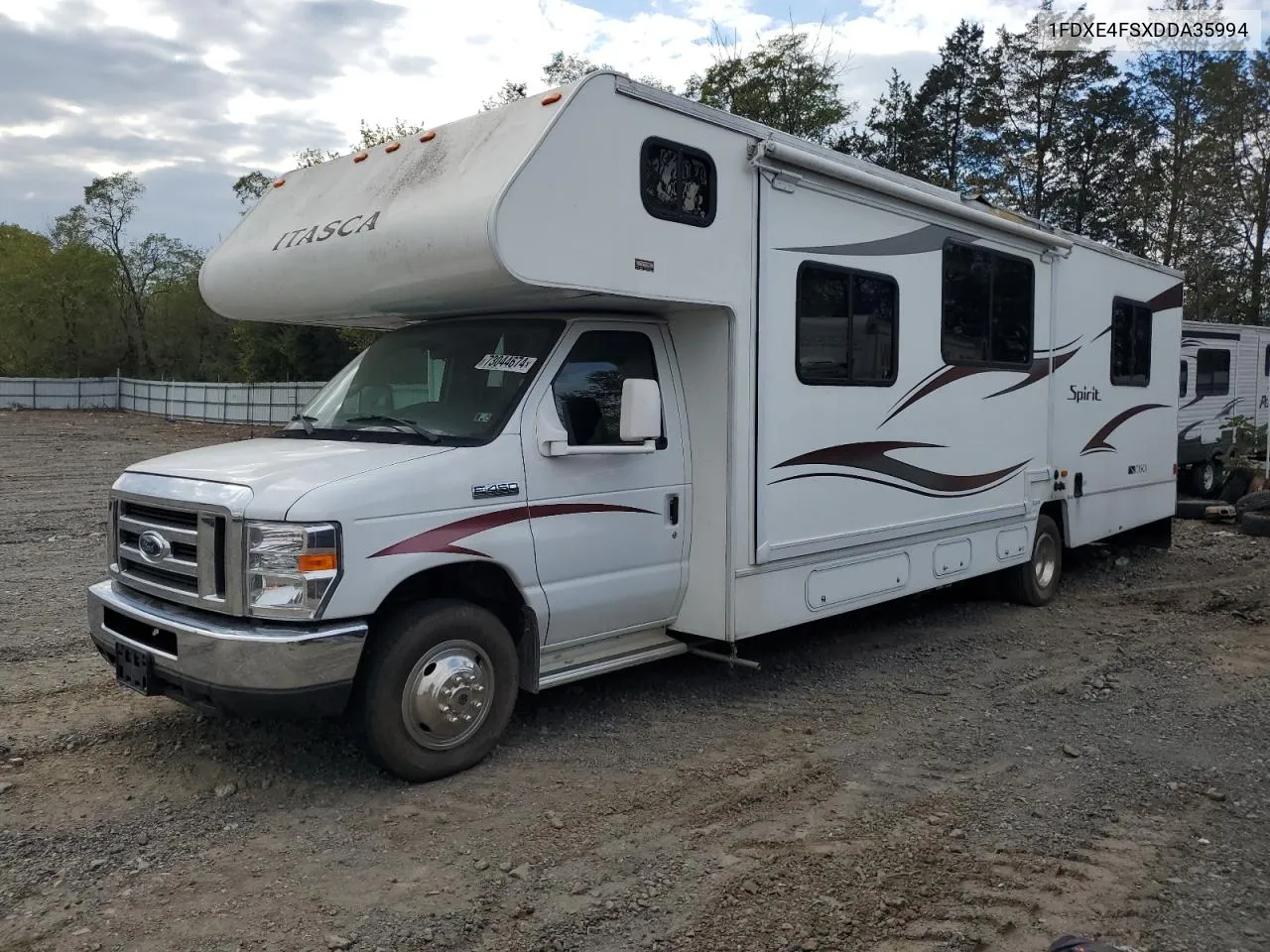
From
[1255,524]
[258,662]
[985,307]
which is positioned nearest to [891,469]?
[985,307]

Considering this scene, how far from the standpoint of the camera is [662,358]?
19.0 ft

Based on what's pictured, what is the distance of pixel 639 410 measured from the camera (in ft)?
16.6

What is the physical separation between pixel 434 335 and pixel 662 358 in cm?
127

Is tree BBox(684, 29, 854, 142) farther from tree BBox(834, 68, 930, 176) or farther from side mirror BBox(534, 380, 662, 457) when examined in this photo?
side mirror BBox(534, 380, 662, 457)

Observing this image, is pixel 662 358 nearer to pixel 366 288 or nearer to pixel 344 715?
pixel 366 288

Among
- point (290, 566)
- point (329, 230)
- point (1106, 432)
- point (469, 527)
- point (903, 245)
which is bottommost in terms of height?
point (290, 566)

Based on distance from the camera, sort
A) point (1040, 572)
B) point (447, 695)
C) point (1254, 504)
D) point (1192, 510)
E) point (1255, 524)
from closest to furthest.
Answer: point (447, 695)
point (1040, 572)
point (1255, 524)
point (1254, 504)
point (1192, 510)

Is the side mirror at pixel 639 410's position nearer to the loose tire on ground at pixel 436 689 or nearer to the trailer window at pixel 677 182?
the trailer window at pixel 677 182

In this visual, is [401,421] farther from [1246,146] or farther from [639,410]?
[1246,146]

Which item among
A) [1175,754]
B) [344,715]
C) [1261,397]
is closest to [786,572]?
[1175,754]

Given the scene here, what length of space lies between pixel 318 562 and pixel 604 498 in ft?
5.30

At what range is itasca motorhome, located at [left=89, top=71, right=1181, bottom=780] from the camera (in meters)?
4.44

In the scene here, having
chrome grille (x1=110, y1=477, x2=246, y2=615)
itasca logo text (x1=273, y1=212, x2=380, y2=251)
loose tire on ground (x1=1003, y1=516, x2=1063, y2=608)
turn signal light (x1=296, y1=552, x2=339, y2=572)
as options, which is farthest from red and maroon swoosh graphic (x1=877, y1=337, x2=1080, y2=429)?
chrome grille (x1=110, y1=477, x2=246, y2=615)

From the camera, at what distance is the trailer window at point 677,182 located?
524 cm
